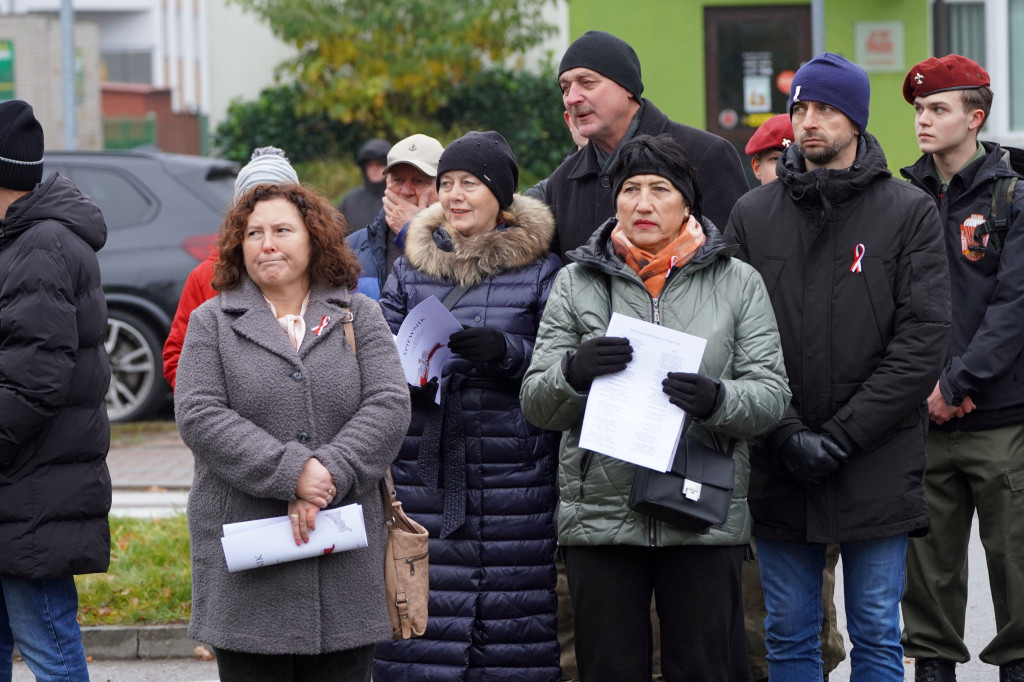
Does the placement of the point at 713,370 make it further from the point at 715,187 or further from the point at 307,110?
the point at 307,110

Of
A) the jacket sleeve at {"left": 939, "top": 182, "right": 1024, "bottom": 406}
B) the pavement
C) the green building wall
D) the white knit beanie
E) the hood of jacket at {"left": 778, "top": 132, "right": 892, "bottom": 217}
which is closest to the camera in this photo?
the hood of jacket at {"left": 778, "top": 132, "right": 892, "bottom": 217}

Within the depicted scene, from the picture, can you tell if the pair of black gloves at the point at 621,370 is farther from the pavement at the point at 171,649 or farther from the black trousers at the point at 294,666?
the pavement at the point at 171,649

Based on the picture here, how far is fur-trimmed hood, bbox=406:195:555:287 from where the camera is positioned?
4934mm

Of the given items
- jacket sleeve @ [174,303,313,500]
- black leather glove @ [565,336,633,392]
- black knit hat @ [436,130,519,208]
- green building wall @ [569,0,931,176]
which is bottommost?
jacket sleeve @ [174,303,313,500]

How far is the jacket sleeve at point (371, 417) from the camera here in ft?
12.7

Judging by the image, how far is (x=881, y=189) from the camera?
4543 millimetres

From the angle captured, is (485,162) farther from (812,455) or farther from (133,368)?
(133,368)

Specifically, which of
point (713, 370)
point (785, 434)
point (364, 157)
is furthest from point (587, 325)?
point (364, 157)

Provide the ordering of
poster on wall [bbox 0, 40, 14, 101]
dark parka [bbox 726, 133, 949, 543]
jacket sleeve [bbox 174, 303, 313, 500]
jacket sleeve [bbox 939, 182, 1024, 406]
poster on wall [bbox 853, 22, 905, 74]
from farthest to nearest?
poster on wall [bbox 0, 40, 14, 101] < poster on wall [bbox 853, 22, 905, 74] < jacket sleeve [bbox 939, 182, 1024, 406] < dark parka [bbox 726, 133, 949, 543] < jacket sleeve [bbox 174, 303, 313, 500]

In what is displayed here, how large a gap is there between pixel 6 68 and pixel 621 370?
20596mm

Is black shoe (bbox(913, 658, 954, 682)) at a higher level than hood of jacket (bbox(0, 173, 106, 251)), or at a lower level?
lower

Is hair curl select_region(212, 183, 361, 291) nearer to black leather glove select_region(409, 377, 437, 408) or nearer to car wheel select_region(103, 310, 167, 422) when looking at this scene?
black leather glove select_region(409, 377, 437, 408)

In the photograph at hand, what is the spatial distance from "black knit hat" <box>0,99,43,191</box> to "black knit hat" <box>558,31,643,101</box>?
1.85 metres

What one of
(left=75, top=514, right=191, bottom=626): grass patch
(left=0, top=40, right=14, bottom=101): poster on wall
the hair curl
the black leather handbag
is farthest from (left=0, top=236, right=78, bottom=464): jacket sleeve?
(left=0, top=40, right=14, bottom=101): poster on wall
